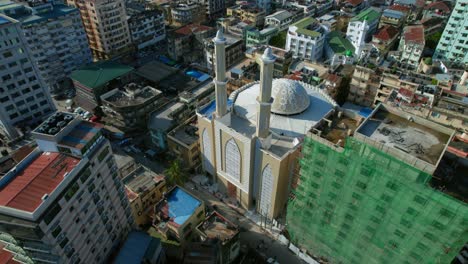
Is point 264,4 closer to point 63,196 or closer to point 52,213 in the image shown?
point 63,196

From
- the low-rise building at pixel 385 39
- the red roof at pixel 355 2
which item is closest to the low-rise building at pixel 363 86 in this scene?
the low-rise building at pixel 385 39

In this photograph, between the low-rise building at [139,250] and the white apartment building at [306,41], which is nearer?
the low-rise building at [139,250]

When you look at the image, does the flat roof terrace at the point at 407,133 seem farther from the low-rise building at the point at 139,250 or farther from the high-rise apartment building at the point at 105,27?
the high-rise apartment building at the point at 105,27

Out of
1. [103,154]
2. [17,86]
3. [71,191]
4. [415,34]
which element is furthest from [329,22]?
[71,191]

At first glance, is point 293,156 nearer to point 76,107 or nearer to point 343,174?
point 343,174

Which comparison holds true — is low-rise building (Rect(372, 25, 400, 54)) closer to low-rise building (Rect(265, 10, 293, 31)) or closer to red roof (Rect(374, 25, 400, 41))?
red roof (Rect(374, 25, 400, 41))

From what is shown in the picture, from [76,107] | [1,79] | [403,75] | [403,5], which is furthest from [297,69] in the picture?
[403,5]
